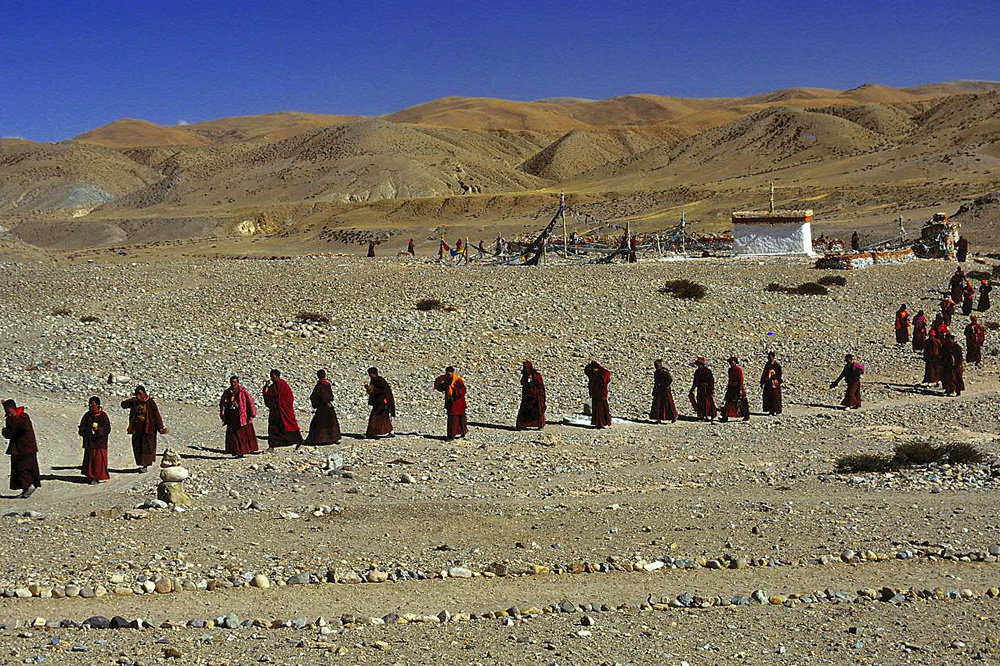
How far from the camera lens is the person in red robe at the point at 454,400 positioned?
16453mm

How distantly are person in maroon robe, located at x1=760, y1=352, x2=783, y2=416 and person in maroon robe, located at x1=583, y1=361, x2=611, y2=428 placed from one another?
2.81 meters

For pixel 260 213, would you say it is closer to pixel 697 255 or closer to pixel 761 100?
pixel 697 255

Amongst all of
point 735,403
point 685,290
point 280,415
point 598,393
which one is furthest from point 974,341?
point 280,415

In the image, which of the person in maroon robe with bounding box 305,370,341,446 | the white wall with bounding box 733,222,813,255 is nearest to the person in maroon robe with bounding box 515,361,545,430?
the person in maroon robe with bounding box 305,370,341,446

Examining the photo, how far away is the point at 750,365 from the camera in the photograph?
23.9m

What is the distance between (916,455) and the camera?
1444 cm

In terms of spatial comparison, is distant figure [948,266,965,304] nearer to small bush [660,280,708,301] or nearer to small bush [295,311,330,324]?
small bush [660,280,708,301]

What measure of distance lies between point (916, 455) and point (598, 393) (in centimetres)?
484

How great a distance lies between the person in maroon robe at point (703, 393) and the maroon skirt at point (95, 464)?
28.6ft

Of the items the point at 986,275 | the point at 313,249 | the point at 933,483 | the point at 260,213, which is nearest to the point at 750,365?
the point at 933,483

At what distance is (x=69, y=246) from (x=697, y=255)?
142ft

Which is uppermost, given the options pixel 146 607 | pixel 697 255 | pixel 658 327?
pixel 697 255

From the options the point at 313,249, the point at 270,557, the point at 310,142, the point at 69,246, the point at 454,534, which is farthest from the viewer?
→ the point at 310,142

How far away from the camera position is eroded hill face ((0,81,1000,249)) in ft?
215
